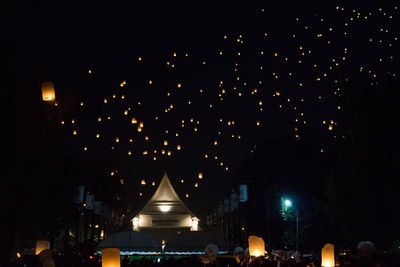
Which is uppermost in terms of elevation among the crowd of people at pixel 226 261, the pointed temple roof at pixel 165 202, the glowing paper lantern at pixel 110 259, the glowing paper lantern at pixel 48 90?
the glowing paper lantern at pixel 48 90

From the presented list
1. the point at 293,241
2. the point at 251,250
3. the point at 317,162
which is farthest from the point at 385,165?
the point at 317,162

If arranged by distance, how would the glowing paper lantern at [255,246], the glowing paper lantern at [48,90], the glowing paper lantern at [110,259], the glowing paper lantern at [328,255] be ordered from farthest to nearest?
the glowing paper lantern at [255,246]
the glowing paper lantern at [328,255]
the glowing paper lantern at [48,90]
the glowing paper lantern at [110,259]

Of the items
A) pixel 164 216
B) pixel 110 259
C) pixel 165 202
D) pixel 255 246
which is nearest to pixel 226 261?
pixel 255 246

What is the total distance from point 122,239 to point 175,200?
17.1 meters

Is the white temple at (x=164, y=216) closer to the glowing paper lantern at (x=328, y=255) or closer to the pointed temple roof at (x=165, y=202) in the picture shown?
the pointed temple roof at (x=165, y=202)

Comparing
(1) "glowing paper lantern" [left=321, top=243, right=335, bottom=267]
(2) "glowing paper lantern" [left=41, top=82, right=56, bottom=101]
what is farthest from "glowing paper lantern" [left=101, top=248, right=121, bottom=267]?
(1) "glowing paper lantern" [left=321, top=243, right=335, bottom=267]

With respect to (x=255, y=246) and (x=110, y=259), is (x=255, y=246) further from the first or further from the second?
(x=110, y=259)

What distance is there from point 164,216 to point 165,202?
1.32m

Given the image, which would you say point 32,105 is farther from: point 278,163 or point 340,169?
point 278,163

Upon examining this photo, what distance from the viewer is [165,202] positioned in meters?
40.3

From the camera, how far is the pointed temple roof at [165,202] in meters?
39.8

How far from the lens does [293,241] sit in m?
31.4

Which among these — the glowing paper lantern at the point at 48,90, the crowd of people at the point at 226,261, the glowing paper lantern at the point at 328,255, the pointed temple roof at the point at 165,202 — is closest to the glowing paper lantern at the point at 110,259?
the crowd of people at the point at 226,261

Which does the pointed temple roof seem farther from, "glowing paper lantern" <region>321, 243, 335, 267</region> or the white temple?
"glowing paper lantern" <region>321, 243, 335, 267</region>
